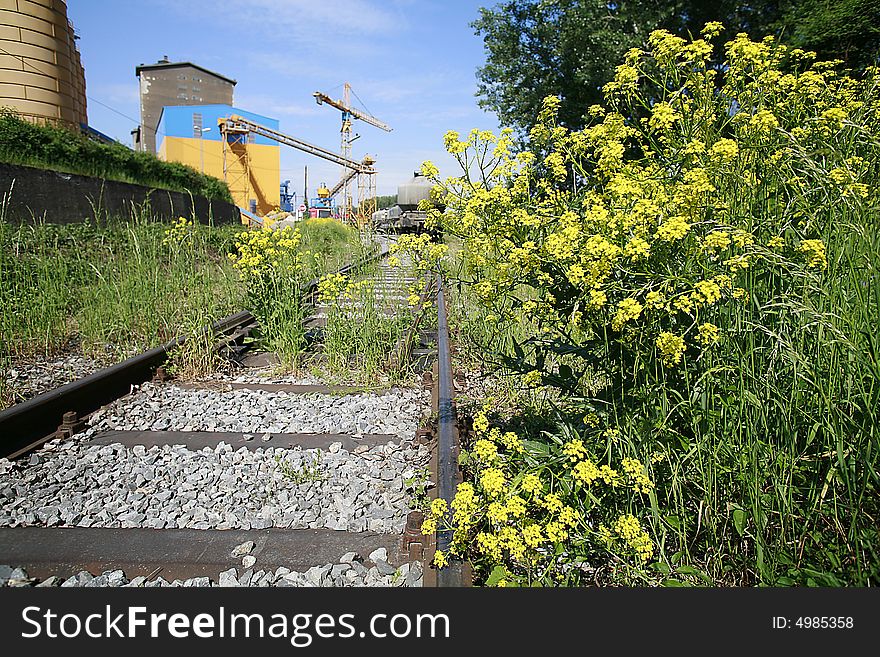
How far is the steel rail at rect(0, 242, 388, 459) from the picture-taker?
2.74 metres

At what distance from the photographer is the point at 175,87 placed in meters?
53.2

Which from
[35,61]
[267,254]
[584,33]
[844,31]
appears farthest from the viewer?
[584,33]

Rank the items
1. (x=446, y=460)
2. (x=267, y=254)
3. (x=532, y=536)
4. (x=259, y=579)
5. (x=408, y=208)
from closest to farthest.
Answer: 1. (x=532, y=536)
2. (x=259, y=579)
3. (x=446, y=460)
4. (x=267, y=254)
5. (x=408, y=208)

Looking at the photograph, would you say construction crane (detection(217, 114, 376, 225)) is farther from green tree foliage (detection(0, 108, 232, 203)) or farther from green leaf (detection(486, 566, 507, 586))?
green leaf (detection(486, 566, 507, 586))

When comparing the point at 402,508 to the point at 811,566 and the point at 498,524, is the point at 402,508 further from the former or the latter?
the point at 811,566

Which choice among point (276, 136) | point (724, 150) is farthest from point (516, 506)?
point (276, 136)

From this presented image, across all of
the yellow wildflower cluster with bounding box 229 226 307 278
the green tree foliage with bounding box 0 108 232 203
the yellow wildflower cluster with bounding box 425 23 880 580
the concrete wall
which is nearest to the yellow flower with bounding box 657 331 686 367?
the yellow wildflower cluster with bounding box 425 23 880 580

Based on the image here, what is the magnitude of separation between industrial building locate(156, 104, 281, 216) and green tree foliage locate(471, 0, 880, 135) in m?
22.5

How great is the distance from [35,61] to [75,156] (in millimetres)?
3377

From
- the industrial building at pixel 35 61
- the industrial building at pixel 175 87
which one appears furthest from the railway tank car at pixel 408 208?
the industrial building at pixel 175 87

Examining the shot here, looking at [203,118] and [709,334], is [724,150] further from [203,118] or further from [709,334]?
[203,118]

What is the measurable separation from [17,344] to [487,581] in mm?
4081

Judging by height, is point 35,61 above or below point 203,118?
below

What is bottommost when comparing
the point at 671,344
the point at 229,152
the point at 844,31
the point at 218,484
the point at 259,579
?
the point at 259,579
